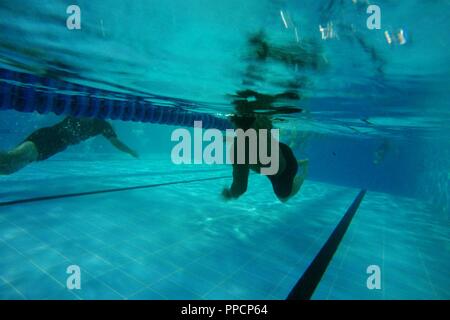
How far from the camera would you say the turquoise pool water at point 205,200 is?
11.3 ft

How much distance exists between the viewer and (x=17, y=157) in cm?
655

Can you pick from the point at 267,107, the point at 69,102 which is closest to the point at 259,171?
the point at 267,107

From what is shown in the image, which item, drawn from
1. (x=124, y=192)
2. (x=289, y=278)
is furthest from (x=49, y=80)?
(x=289, y=278)

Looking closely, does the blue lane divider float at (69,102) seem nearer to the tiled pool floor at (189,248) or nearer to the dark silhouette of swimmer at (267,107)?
the tiled pool floor at (189,248)

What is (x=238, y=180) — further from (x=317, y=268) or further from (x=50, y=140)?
(x=50, y=140)

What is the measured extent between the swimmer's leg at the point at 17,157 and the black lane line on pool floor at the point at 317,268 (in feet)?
22.5

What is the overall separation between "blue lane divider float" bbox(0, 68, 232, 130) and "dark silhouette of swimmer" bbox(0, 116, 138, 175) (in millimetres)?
842

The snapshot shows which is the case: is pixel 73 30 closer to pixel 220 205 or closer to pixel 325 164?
pixel 220 205

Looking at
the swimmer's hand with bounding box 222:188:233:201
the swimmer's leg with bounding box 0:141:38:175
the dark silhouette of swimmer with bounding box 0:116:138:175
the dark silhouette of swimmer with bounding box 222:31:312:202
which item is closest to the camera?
the dark silhouette of swimmer with bounding box 222:31:312:202

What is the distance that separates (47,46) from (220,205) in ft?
20.0

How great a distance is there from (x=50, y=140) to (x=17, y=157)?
3.21 ft

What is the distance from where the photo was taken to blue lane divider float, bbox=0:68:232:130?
6.24 m

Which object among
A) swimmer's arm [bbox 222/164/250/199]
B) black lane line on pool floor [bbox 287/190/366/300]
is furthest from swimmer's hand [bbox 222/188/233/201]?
black lane line on pool floor [bbox 287/190/366/300]

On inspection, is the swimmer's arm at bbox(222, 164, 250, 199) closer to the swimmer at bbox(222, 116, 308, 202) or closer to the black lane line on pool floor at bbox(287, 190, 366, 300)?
the swimmer at bbox(222, 116, 308, 202)
